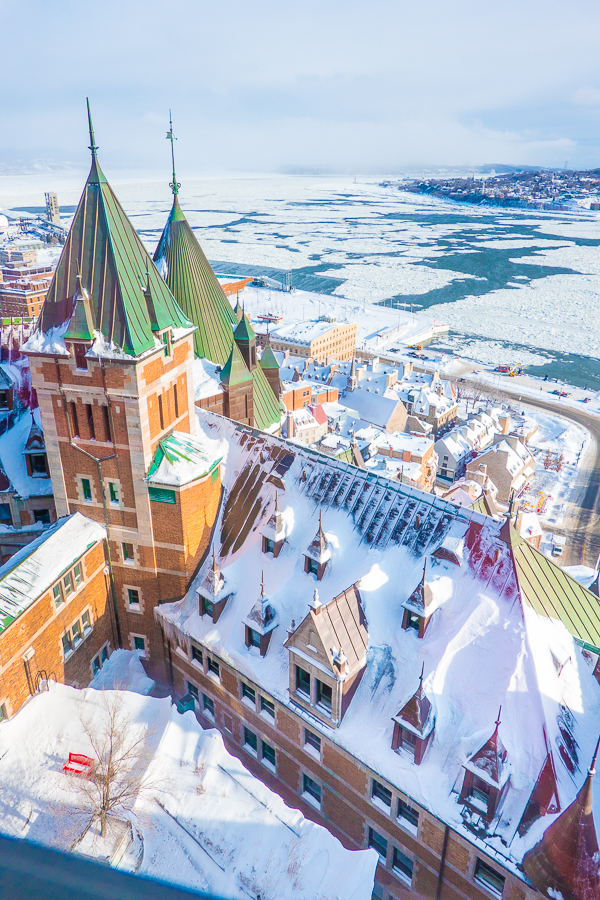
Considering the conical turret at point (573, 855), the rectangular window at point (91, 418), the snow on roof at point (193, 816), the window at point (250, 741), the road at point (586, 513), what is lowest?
the road at point (586, 513)

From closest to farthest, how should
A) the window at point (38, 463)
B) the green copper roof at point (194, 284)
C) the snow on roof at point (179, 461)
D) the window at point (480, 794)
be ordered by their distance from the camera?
the window at point (480, 794), the snow on roof at point (179, 461), the window at point (38, 463), the green copper roof at point (194, 284)

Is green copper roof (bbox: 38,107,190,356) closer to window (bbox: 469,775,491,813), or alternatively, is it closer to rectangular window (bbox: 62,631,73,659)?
rectangular window (bbox: 62,631,73,659)

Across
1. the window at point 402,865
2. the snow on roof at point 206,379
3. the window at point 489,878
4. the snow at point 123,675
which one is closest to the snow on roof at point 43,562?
the snow at point 123,675

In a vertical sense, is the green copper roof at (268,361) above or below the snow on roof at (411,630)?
above

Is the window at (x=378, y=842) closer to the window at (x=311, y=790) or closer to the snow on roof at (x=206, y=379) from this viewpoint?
the window at (x=311, y=790)

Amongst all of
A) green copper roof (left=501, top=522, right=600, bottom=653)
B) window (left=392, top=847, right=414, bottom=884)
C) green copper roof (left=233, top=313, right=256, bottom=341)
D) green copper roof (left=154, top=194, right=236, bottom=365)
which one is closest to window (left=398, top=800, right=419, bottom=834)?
window (left=392, top=847, right=414, bottom=884)

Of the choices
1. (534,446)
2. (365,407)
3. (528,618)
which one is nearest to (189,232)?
(528,618)

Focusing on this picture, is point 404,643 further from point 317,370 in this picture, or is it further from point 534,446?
point 317,370
